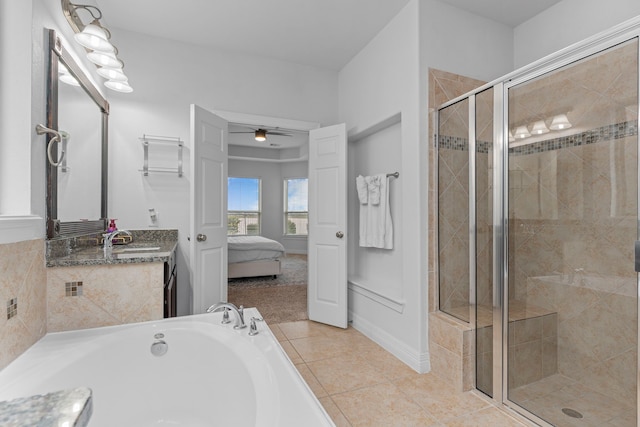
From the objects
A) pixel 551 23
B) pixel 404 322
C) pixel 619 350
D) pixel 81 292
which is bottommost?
pixel 404 322

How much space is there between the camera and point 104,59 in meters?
2.08

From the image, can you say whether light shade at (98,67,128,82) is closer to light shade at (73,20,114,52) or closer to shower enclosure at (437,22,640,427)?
light shade at (73,20,114,52)

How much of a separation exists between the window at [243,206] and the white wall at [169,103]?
15.1ft

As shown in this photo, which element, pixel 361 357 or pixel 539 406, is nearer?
pixel 539 406

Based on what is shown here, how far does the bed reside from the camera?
4852mm

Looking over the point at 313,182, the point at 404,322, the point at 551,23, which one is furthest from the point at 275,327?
the point at 551,23

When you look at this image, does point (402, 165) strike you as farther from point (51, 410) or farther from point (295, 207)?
point (295, 207)

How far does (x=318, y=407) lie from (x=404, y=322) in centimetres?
159

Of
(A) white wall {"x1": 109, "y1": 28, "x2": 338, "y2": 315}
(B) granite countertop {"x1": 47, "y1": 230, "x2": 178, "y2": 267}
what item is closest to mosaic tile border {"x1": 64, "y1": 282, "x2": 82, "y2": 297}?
(B) granite countertop {"x1": 47, "y1": 230, "x2": 178, "y2": 267}

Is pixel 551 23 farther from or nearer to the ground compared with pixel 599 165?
farther from the ground

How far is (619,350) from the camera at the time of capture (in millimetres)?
1546

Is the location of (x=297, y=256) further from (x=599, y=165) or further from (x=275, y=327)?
(x=599, y=165)

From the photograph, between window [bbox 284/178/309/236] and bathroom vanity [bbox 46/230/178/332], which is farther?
window [bbox 284/178/309/236]

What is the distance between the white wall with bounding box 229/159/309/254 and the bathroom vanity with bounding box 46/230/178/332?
19.6 ft
